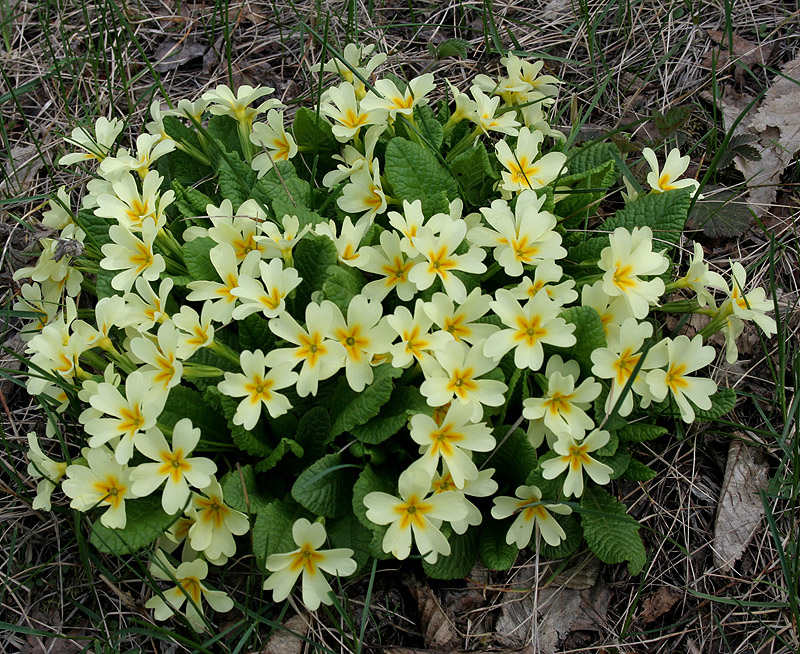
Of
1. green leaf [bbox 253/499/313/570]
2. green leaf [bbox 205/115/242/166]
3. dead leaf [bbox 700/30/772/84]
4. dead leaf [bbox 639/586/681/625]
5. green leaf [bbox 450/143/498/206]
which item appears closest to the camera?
green leaf [bbox 253/499/313/570]

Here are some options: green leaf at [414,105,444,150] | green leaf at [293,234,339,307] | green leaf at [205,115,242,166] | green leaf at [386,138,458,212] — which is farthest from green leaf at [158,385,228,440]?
green leaf at [414,105,444,150]

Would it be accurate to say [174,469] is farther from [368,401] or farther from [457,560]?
[457,560]

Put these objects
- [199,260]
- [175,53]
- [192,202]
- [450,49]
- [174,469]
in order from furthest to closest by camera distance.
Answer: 1. [175,53]
2. [450,49]
3. [192,202]
4. [199,260]
5. [174,469]

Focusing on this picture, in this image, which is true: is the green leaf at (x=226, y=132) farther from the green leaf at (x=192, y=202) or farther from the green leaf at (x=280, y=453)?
the green leaf at (x=280, y=453)

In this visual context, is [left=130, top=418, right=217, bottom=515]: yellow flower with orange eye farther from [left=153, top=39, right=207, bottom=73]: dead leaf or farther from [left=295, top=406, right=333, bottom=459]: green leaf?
[left=153, top=39, right=207, bottom=73]: dead leaf

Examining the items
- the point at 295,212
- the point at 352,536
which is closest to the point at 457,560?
the point at 352,536

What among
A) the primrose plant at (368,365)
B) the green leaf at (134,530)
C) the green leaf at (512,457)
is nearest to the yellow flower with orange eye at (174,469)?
the primrose plant at (368,365)
